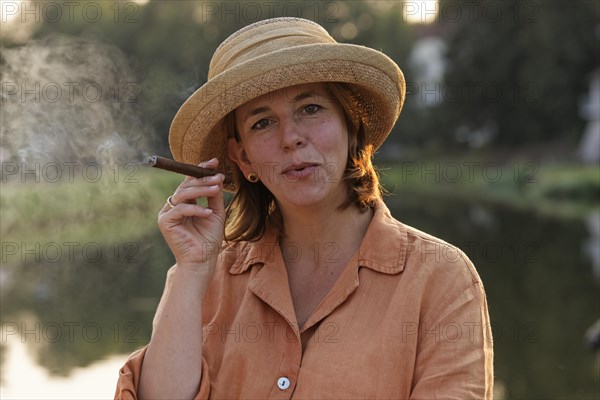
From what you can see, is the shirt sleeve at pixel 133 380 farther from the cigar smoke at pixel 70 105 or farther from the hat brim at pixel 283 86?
the cigar smoke at pixel 70 105

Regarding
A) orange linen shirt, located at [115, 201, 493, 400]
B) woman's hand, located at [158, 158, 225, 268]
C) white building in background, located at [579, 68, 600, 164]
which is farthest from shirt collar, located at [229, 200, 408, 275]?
white building in background, located at [579, 68, 600, 164]

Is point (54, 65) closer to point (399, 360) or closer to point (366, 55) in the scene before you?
Answer: point (366, 55)

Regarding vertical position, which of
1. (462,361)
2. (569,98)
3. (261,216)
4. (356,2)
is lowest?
(462,361)

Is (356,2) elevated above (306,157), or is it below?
above

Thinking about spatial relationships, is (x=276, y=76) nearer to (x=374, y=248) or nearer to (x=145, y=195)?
(x=374, y=248)

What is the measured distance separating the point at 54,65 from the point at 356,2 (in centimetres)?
3784

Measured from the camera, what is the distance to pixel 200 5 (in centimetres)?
2459

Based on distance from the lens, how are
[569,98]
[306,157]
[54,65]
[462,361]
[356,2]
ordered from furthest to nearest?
[356,2]
[569,98]
[54,65]
[306,157]
[462,361]

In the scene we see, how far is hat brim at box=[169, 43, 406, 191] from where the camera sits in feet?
7.39

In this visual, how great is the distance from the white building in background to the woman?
31.6 meters

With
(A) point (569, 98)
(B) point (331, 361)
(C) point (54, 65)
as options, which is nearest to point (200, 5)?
(A) point (569, 98)

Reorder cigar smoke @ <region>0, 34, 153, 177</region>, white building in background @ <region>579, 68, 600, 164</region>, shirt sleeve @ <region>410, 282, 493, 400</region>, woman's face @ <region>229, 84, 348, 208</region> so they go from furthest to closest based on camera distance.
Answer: white building in background @ <region>579, 68, 600, 164</region> < cigar smoke @ <region>0, 34, 153, 177</region> < woman's face @ <region>229, 84, 348, 208</region> < shirt sleeve @ <region>410, 282, 493, 400</region>

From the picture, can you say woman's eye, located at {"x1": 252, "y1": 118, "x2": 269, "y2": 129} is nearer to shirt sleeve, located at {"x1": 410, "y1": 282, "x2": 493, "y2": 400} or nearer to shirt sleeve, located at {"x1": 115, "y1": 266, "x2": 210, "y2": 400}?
shirt sleeve, located at {"x1": 115, "y1": 266, "x2": 210, "y2": 400}

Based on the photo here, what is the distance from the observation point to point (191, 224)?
2.43 meters
